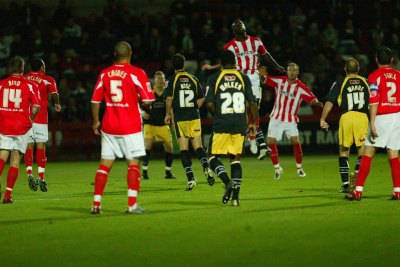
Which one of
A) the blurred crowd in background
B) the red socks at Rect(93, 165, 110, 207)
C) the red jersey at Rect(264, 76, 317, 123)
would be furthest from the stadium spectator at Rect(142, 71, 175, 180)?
the blurred crowd in background

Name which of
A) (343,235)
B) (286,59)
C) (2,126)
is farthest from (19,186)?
(286,59)

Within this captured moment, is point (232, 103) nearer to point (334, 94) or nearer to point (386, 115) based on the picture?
point (334, 94)

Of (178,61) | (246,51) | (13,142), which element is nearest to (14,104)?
(13,142)

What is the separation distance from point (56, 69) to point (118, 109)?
17988mm

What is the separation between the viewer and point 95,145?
90.1 ft

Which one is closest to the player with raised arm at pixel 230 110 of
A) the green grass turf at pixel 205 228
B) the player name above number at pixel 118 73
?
the green grass turf at pixel 205 228

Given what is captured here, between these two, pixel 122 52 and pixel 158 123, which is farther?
pixel 158 123

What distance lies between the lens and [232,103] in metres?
12.5

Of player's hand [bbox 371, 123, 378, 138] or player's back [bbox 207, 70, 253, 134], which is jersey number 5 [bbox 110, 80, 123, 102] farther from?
player's hand [bbox 371, 123, 378, 138]

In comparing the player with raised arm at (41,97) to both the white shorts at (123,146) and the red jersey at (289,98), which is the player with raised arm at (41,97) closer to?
the white shorts at (123,146)

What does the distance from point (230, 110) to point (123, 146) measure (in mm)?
1797

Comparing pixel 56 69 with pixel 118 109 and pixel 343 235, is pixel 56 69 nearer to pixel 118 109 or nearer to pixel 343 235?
pixel 118 109

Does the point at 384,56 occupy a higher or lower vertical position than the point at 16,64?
higher

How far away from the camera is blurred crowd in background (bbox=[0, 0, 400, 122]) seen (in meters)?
28.8
